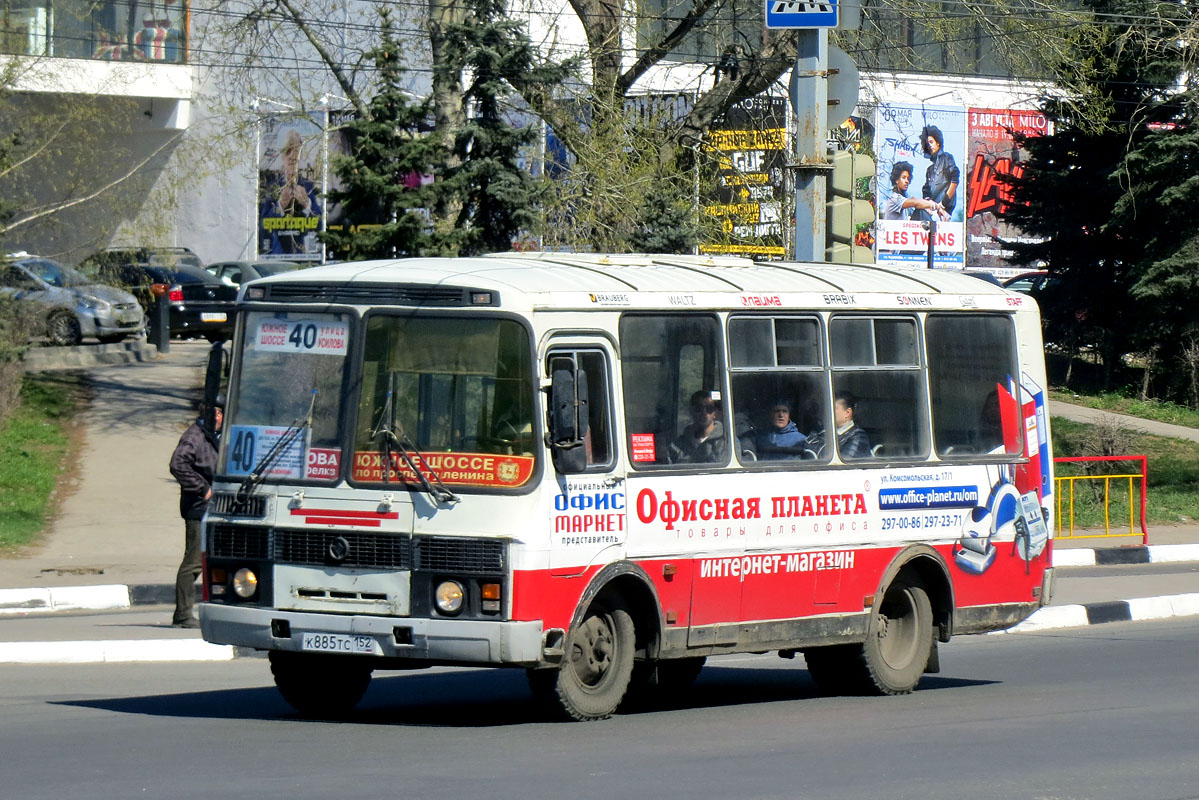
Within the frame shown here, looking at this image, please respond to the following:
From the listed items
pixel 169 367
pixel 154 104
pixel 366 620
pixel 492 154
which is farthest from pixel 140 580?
pixel 154 104

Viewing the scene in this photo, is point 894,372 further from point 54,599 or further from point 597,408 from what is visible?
point 54,599

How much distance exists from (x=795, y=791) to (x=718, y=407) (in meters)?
2.80

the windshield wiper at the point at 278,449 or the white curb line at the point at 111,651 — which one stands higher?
the windshield wiper at the point at 278,449

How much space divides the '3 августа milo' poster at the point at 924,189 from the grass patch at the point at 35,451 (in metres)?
31.5

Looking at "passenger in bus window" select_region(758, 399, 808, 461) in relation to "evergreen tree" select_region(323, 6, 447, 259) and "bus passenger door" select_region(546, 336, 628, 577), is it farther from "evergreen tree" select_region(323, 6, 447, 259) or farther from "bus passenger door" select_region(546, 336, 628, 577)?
"evergreen tree" select_region(323, 6, 447, 259)

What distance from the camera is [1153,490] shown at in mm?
24750

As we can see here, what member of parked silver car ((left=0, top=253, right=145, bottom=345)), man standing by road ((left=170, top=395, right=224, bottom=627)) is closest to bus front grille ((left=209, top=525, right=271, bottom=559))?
man standing by road ((left=170, top=395, right=224, bottom=627))

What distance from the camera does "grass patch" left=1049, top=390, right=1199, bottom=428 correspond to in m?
31.0

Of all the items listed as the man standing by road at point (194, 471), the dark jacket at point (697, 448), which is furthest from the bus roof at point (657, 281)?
the man standing by road at point (194, 471)

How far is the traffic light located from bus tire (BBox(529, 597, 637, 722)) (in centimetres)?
685

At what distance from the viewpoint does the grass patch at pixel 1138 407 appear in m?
31.0

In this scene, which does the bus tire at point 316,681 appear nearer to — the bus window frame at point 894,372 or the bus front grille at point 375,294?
the bus front grille at point 375,294

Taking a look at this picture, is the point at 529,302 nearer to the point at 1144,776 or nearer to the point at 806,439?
the point at 806,439

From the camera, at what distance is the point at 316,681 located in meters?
9.14
